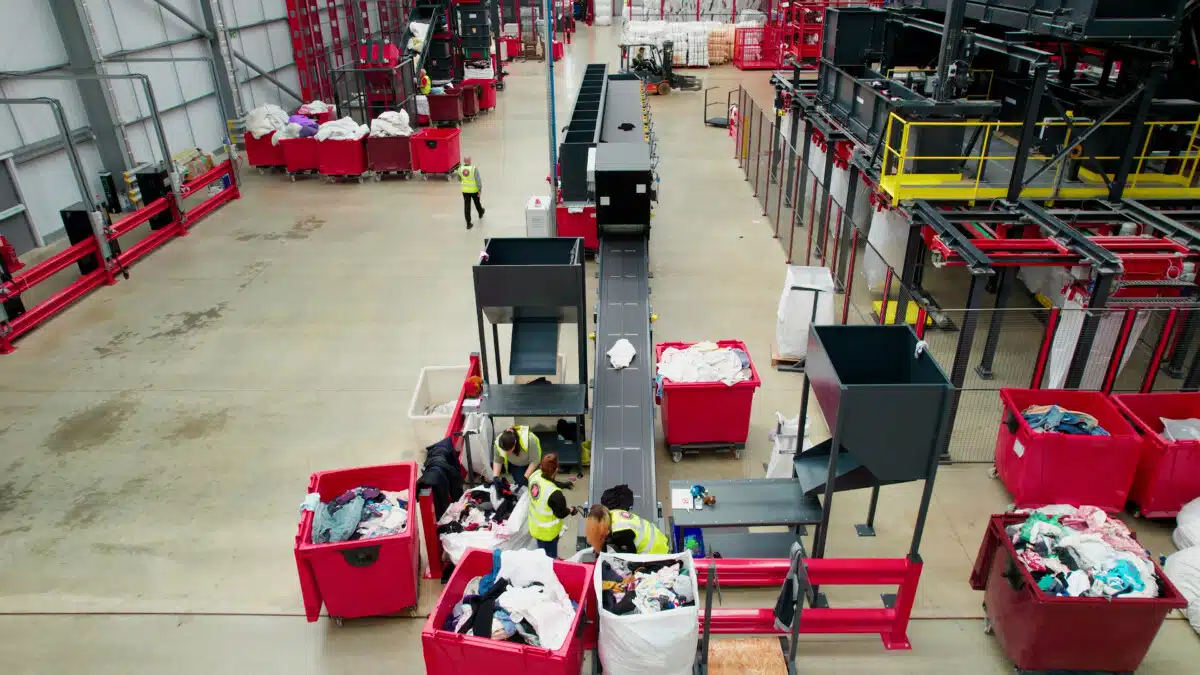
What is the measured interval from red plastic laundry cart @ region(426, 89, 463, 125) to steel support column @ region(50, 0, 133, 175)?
8.65 meters

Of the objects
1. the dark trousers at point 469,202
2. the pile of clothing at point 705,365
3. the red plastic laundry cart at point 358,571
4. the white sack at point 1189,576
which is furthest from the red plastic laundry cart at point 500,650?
the dark trousers at point 469,202

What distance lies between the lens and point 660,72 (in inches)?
1047

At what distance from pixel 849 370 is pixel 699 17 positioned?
106ft

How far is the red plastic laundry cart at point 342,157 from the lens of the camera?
1653 centimetres

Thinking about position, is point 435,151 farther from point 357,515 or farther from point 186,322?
point 357,515

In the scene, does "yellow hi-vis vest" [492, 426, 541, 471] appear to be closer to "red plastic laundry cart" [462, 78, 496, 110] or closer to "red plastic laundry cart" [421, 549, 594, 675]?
"red plastic laundry cart" [421, 549, 594, 675]

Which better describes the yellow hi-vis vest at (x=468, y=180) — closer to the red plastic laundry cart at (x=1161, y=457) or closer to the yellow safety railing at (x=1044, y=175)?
the yellow safety railing at (x=1044, y=175)

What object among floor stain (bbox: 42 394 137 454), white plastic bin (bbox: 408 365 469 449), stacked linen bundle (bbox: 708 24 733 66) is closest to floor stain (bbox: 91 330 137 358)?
floor stain (bbox: 42 394 137 454)

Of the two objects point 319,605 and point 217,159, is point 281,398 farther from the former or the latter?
point 217,159

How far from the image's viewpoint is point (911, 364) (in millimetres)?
Result: 5613

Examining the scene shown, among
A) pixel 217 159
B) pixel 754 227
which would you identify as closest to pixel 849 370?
pixel 754 227

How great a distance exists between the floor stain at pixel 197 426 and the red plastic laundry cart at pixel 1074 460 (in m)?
8.41

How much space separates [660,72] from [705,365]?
21.5 meters

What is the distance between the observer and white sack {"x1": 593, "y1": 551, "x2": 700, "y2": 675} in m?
4.51
